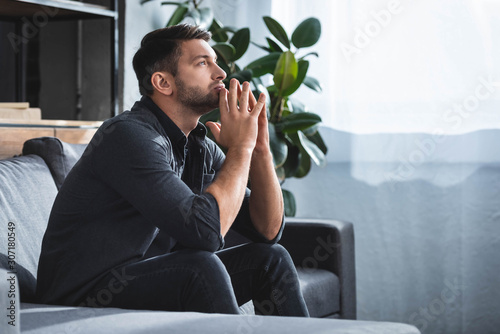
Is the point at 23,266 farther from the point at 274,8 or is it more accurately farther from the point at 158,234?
the point at 274,8

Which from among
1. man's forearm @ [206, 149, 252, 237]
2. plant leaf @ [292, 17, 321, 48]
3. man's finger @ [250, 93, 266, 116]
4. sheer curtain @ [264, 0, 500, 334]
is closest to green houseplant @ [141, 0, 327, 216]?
plant leaf @ [292, 17, 321, 48]

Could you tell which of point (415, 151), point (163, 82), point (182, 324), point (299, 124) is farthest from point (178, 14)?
point (182, 324)

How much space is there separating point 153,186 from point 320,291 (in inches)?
37.6

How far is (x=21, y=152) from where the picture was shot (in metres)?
2.13

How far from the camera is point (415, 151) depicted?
2971mm

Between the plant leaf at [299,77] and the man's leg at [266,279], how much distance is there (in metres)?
1.29

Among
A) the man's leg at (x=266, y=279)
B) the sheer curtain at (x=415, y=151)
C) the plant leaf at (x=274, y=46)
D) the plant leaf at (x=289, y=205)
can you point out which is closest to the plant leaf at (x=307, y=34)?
the plant leaf at (x=274, y=46)

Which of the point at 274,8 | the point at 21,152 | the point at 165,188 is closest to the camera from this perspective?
the point at 165,188

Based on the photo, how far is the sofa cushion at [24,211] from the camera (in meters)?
1.50

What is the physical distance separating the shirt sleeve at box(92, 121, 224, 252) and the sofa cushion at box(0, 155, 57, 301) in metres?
0.29

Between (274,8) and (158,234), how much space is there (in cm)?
205

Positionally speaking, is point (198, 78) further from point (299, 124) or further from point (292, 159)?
point (292, 159)

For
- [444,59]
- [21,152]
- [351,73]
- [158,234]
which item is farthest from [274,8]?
[158,234]

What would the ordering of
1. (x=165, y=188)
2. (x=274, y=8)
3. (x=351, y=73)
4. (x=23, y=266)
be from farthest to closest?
(x=274, y=8) < (x=351, y=73) < (x=23, y=266) < (x=165, y=188)
